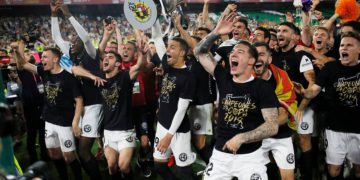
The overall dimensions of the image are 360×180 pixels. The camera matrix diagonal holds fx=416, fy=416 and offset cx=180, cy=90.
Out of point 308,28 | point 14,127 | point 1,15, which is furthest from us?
point 1,15

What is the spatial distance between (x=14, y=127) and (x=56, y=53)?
4.09 m

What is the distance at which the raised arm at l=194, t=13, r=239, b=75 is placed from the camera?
4.02m

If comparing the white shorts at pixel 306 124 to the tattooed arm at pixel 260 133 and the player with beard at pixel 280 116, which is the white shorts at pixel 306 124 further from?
the tattooed arm at pixel 260 133

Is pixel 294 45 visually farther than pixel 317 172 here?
No

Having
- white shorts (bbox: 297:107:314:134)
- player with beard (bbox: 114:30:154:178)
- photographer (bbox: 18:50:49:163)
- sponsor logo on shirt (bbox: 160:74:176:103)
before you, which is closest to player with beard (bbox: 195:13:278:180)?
sponsor logo on shirt (bbox: 160:74:176:103)

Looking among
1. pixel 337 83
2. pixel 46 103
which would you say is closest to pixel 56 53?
pixel 46 103

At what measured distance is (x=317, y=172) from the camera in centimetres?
596

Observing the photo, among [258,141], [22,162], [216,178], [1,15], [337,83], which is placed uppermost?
[1,15]

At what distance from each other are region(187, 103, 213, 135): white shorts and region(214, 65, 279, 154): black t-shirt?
1.88 m

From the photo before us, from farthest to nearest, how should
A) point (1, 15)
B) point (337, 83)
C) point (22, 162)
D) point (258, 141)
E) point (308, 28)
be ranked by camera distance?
point (1, 15)
point (22, 162)
point (308, 28)
point (337, 83)
point (258, 141)

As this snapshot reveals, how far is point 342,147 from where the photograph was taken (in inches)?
183

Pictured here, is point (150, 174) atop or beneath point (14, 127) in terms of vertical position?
beneath

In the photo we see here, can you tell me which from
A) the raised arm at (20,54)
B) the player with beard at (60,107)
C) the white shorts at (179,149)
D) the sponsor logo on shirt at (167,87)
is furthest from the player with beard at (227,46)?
the raised arm at (20,54)

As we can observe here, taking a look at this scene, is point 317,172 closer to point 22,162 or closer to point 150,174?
point 150,174
